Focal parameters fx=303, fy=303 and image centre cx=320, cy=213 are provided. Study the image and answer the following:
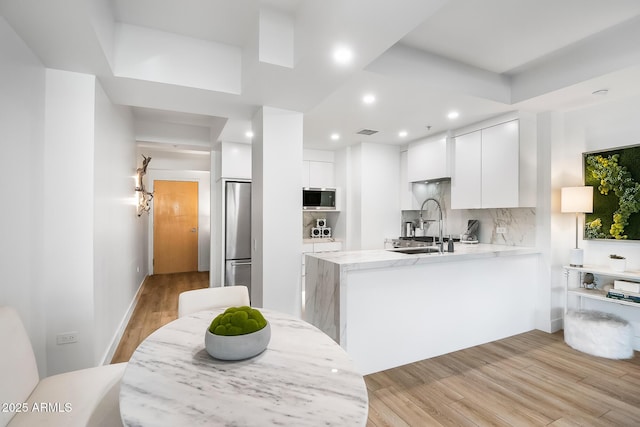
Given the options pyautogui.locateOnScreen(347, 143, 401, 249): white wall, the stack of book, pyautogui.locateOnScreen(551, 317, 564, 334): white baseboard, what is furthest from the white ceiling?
pyautogui.locateOnScreen(551, 317, 564, 334): white baseboard

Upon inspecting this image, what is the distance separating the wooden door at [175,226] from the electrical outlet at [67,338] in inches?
186

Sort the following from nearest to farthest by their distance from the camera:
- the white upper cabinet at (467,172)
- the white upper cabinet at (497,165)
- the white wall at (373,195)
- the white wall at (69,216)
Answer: the white wall at (69,216), the white upper cabinet at (497,165), the white upper cabinet at (467,172), the white wall at (373,195)

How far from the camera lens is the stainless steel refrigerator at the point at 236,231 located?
4547mm

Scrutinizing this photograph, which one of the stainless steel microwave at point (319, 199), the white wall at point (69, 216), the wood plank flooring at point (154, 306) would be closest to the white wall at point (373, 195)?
the stainless steel microwave at point (319, 199)

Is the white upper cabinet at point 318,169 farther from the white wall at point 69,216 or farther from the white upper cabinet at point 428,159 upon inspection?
the white wall at point 69,216

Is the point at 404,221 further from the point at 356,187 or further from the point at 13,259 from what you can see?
the point at 13,259

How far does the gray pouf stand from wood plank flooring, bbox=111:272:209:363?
14.0ft

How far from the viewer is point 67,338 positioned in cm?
214

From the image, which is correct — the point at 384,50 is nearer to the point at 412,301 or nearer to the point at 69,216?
the point at 412,301

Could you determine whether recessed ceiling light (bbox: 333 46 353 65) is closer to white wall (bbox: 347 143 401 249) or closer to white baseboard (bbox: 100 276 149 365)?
white wall (bbox: 347 143 401 249)

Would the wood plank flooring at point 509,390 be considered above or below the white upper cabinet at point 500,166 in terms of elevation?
below

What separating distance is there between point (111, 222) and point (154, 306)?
1982 millimetres

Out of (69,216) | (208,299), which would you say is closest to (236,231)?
(69,216)

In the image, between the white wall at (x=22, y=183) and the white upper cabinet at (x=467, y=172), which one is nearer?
the white wall at (x=22, y=183)
